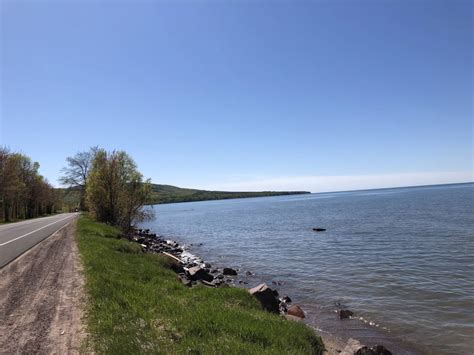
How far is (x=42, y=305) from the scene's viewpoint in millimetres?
9891

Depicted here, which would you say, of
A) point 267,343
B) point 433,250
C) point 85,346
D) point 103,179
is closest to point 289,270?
point 433,250

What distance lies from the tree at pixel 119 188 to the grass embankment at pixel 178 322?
23394 mm

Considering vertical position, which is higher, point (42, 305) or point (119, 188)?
point (119, 188)

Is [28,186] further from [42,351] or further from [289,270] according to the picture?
[42,351]

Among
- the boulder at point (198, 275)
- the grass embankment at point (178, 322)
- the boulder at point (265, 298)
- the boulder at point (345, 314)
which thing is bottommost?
the boulder at point (345, 314)

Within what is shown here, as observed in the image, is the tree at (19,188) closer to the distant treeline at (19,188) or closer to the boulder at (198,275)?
the distant treeline at (19,188)

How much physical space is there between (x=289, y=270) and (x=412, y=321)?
10362mm

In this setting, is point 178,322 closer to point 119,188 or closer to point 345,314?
point 345,314

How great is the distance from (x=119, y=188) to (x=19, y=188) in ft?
130

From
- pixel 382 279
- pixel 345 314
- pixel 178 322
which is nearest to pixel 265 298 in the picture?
pixel 345 314

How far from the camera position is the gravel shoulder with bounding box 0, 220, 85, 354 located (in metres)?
7.39

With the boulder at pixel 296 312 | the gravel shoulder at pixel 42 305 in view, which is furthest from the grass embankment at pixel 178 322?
the boulder at pixel 296 312

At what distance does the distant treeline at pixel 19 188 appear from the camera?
190ft

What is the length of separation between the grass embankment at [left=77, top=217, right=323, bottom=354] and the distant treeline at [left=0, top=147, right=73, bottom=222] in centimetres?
5670
